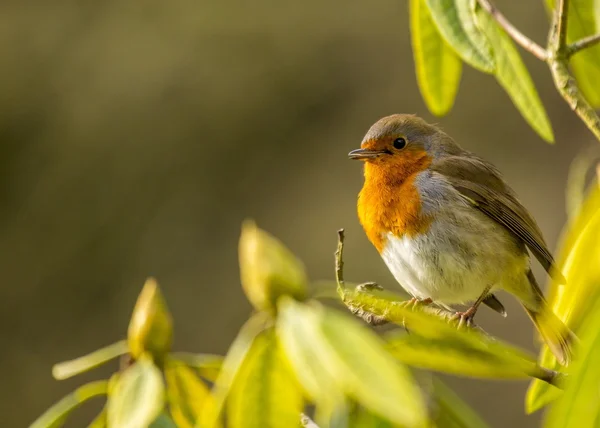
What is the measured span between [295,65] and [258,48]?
33cm

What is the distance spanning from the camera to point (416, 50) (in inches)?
46.8

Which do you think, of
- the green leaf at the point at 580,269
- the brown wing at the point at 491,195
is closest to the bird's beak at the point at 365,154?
the brown wing at the point at 491,195

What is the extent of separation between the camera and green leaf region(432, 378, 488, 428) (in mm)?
875

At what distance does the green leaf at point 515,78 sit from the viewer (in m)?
0.99

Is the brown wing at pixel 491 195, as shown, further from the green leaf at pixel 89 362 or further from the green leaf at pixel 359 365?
the green leaf at pixel 359 365

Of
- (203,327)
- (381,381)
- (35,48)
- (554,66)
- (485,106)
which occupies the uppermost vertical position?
(35,48)

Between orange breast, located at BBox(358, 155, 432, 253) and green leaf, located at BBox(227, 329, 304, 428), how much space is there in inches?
66.7

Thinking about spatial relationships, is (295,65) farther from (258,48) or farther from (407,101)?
(407,101)

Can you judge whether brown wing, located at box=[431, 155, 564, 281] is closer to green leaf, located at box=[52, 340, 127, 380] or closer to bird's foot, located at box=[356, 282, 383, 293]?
bird's foot, located at box=[356, 282, 383, 293]

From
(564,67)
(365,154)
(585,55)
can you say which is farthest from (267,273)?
(365,154)

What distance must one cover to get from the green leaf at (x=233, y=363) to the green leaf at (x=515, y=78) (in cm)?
43

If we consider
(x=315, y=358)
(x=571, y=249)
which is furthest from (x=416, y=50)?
(x=315, y=358)

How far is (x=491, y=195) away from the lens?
258 cm

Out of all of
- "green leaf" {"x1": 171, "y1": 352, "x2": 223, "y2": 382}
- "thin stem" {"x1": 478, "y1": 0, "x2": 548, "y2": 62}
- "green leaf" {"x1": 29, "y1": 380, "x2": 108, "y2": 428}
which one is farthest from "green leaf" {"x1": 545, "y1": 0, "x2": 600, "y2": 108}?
"green leaf" {"x1": 29, "y1": 380, "x2": 108, "y2": 428}
